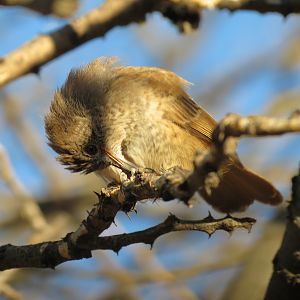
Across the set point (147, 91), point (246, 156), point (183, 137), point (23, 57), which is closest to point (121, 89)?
point (147, 91)

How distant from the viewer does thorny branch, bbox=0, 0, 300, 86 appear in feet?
8.83

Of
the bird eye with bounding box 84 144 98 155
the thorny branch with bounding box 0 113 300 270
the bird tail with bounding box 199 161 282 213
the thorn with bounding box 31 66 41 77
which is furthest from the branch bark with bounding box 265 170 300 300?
the bird eye with bounding box 84 144 98 155

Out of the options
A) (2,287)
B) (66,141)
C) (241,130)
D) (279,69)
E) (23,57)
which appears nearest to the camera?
(241,130)

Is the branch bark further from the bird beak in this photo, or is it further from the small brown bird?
the bird beak

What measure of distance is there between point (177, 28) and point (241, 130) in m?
1.85

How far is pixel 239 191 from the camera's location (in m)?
4.37

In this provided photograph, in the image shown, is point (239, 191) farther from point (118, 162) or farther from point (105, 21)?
point (105, 21)

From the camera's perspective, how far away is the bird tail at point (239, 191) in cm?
422

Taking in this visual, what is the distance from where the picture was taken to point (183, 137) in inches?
175

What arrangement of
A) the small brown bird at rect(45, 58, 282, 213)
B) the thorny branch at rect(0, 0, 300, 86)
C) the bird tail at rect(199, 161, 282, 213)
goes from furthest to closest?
1. the bird tail at rect(199, 161, 282, 213)
2. the small brown bird at rect(45, 58, 282, 213)
3. the thorny branch at rect(0, 0, 300, 86)

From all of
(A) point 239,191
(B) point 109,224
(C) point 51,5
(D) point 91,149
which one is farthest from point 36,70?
(A) point 239,191

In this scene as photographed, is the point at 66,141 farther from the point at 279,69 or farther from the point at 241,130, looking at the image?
the point at 279,69

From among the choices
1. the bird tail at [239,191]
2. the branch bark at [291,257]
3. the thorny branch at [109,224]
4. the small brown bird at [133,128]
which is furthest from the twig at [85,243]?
the bird tail at [239,191]

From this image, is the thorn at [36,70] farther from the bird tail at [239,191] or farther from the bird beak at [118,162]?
the bird tail at [239,191]
